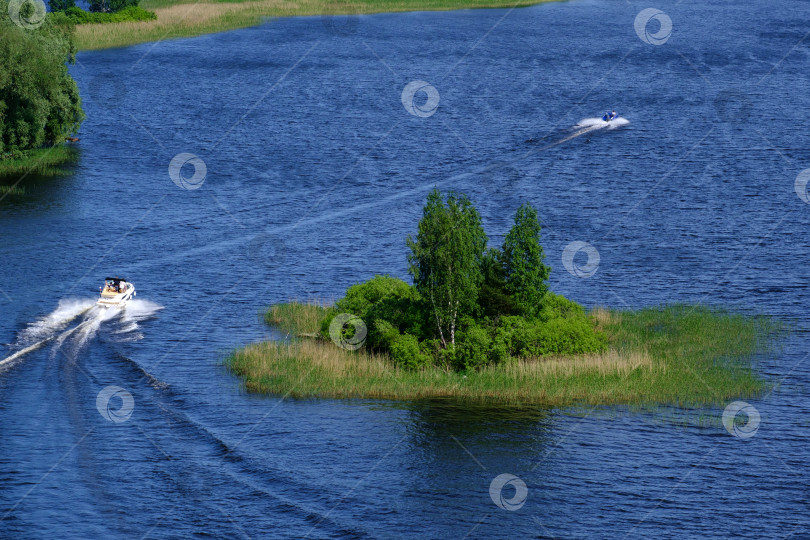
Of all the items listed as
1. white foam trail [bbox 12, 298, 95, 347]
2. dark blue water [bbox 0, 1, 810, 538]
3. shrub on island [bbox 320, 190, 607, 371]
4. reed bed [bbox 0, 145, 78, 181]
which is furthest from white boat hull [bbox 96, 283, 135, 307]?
reed bed [bbox 0, 145, 78, 181]

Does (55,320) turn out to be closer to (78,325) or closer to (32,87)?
(78,325)

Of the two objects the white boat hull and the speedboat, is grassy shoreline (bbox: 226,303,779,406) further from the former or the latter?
the speedboat

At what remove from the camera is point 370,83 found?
158 meters

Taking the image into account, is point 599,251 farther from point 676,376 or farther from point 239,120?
point 239,120

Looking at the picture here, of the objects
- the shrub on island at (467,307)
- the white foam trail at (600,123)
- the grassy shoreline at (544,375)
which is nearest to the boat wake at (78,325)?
the grassy shoreline at (544,375)

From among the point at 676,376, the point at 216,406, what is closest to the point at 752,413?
the point at 676,376

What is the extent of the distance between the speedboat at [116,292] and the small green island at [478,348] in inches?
530

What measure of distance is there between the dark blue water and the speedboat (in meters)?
1.81

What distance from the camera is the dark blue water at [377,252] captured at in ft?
182

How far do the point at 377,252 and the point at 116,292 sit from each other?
23.6 meters

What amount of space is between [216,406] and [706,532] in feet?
94.9

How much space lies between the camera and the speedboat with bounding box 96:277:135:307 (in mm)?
81188

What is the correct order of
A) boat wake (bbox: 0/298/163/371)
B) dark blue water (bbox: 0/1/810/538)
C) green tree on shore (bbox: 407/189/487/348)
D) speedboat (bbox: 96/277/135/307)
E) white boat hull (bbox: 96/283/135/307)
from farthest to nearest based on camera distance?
speedboat (bbox: 96/277/135/307), white boat hull (bbox: 96/283/135/307), boat wake (bbox: 0/298/163/371), green tree on shore (bbox: 407/189/487/348), dark blue water (bbox: 0/1/810/538)

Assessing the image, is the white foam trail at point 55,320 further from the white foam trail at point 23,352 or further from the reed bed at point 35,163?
the reed bed at point 35,163
